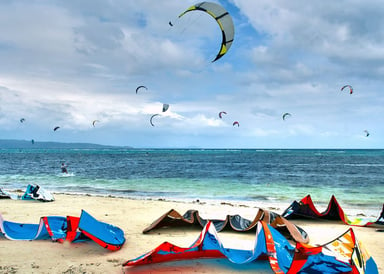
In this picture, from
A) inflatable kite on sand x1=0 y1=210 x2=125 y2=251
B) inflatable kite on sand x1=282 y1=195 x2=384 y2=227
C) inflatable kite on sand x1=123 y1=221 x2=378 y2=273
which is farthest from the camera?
inflatable kite on sand x1=282 y1=195 x2=384 y2=227

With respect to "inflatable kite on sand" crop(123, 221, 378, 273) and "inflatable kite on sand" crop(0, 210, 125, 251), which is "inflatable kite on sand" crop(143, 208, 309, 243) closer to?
"inflatable kite on sand" crop(0, 210, 125, 251)

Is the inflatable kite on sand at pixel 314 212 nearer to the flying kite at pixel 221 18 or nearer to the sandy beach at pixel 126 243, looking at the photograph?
the sandy beach at pixel 126 243

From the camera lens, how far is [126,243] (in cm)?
640

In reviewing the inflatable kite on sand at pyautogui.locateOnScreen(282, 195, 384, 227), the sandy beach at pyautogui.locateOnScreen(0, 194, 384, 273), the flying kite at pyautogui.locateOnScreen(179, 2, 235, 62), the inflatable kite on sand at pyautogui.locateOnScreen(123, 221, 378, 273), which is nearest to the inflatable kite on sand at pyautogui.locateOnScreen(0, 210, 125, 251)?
the sandy beach at pyautogui.locateOnScreen(0, 194, 384, 273)

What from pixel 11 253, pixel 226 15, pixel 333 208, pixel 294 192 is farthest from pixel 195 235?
pixel 294 192

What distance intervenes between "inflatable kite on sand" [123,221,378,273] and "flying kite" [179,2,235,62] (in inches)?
194

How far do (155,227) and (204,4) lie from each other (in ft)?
19.4

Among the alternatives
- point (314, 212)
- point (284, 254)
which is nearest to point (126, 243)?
point (284, 254)

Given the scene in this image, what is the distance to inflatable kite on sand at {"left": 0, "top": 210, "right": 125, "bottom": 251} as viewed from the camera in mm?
5871

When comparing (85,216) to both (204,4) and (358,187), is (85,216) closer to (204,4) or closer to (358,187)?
(204,4)

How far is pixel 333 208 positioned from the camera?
9.16m

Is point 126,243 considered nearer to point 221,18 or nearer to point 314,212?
point 314,212

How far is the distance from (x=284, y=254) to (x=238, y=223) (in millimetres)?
2642

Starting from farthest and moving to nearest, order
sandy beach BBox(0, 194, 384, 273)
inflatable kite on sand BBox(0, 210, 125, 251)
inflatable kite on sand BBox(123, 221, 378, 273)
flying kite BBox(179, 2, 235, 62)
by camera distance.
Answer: flying kite BBox(179, 2, 235, 62), inflatable kite on sand BBox(0, 210, 125, 251), sandy beach BBox(0, 194, 384, 273), inflatable kite on sand BBox(123, 221, 378, 273)
